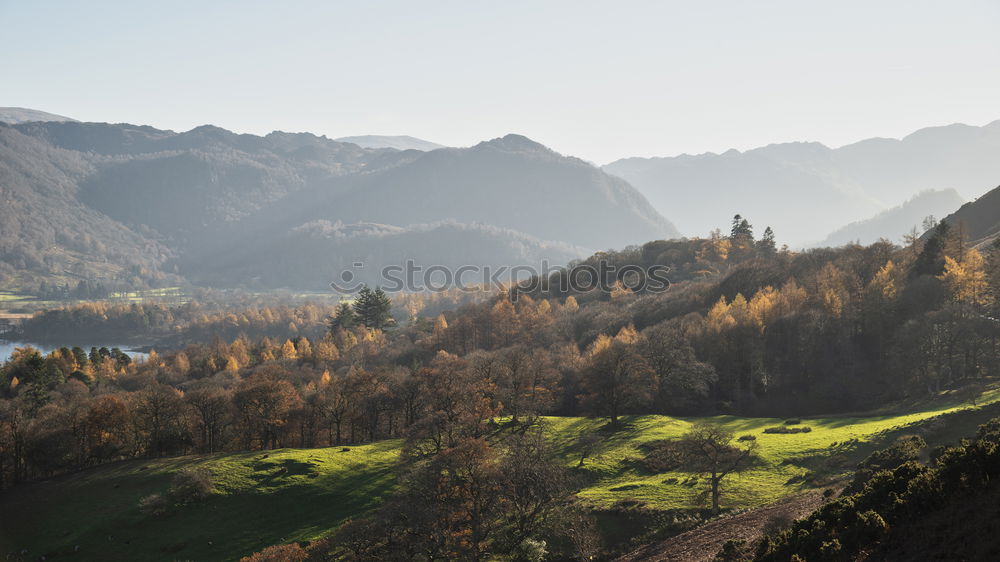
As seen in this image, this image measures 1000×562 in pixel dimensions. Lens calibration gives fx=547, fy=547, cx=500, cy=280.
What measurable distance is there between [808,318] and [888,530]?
7625cm

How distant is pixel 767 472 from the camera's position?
2140 inches

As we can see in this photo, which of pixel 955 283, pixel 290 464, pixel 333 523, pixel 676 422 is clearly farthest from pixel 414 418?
pixel 955 283

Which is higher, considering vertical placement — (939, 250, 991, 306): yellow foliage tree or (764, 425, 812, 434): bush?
(939, 250, 991, 306): yellow foliage tree

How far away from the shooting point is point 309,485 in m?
66.9

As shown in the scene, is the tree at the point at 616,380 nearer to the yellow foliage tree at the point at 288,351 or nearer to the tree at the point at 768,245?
the yellow foliage tree at the point at 288,351

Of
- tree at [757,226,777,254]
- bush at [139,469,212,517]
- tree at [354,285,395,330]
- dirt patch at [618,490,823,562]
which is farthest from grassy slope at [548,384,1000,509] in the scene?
tree at [757,226,777,254]

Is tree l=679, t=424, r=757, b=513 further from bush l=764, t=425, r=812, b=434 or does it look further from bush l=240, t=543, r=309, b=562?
bush l=240, t=543, r=309, b=562

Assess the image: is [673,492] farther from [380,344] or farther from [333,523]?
[380,344]

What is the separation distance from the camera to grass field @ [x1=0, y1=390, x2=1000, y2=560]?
52812 millimetres

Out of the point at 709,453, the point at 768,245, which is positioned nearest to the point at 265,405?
the point at 709,453

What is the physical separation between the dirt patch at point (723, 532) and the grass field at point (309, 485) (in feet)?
17.8

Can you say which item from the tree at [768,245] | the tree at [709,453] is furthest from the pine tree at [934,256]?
the tree at [768,245]

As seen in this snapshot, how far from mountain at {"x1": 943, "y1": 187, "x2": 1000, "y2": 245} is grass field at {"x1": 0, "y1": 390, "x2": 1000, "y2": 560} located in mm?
111692

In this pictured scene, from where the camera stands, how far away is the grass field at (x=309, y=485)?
173 feet
